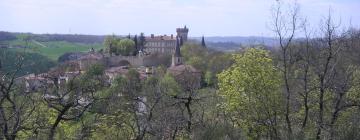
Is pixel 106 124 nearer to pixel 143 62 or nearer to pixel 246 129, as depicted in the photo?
pixel 246 129

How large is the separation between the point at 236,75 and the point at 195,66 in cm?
5168

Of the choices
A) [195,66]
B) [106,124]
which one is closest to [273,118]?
[106,124]

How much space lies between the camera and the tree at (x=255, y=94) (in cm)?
1383

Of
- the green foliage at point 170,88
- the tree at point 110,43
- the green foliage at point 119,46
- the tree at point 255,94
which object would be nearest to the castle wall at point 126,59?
the green foliage at point 119,46

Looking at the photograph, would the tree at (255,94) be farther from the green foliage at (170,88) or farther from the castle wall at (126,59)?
the castle wall at (126,59)

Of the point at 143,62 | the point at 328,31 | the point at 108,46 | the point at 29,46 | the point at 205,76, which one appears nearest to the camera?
the point at 29,46

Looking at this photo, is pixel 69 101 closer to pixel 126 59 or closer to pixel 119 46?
pixel 126 59

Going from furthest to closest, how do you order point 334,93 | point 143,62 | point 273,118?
point 143,62
point 334,93
point 273,118

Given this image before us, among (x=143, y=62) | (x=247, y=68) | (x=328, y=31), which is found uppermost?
(x=328, y=31)

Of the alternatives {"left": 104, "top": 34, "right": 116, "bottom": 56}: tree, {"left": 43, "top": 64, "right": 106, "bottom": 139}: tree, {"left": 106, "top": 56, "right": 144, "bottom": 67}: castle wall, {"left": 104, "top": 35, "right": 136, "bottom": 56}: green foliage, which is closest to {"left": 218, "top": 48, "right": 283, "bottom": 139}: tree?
{"left": 43, "top": 64, "right": 106, "bottom": 139}: tree

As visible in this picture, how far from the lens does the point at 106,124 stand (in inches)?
607

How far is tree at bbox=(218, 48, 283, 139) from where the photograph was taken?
1383 centimetres

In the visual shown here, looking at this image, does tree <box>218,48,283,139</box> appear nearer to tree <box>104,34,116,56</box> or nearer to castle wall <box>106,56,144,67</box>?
castle wall <box>106,56,144,67</box>

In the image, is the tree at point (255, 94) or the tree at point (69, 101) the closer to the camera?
the tree at point (69, 101)
